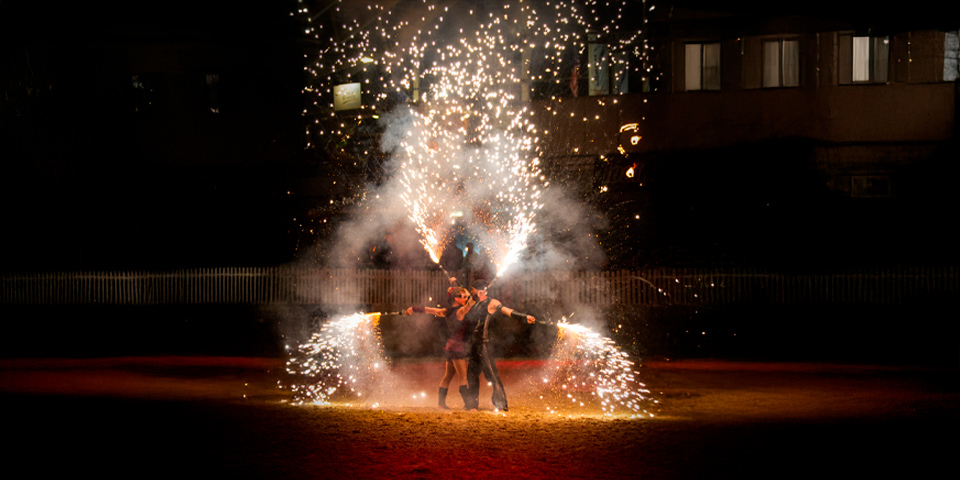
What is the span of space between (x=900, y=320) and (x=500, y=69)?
9696 millimetres

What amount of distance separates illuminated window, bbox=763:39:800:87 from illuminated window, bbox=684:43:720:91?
4.31 ft

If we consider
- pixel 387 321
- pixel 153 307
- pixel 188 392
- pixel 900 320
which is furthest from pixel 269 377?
pixel 900 320

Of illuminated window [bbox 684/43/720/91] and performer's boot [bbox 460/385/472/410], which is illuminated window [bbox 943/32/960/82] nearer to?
illuminated window [bbox 684/43/720/91]

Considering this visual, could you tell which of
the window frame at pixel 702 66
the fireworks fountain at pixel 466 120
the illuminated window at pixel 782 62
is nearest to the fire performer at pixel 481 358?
the fireworks fountain at pixel 466 120

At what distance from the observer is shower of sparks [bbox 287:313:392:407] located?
8.49 meters

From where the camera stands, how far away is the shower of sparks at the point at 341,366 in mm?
8494

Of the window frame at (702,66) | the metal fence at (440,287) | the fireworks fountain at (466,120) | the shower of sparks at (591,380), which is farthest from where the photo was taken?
the window frame at (702,66)

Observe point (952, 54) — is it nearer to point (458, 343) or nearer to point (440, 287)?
point (440, 287)

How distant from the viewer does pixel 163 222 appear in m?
22.1

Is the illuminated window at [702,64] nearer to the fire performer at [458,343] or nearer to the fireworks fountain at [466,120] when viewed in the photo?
the fireworks fountain at [466,120]

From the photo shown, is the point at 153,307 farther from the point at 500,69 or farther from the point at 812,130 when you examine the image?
the point at 812,130

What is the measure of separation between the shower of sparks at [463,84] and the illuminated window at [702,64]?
130 centimetres

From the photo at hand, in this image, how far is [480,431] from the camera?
663 cm

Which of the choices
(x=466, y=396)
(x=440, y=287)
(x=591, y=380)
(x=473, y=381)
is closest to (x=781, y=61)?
(x=440, y=287)
